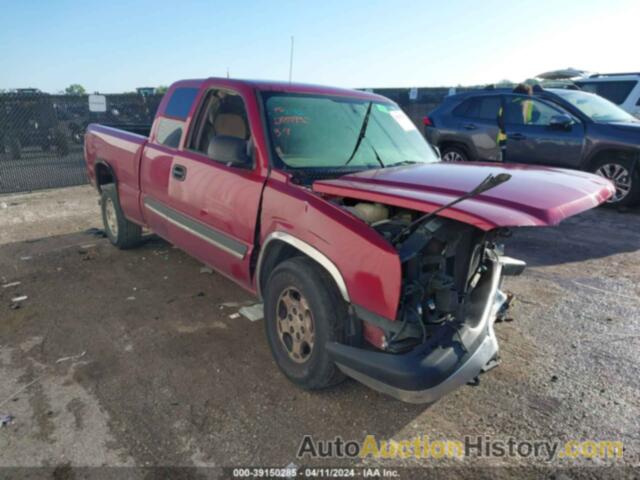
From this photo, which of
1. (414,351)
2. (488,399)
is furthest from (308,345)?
(488,399)

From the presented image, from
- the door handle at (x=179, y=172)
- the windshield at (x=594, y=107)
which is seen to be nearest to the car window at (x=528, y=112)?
the windshield at (x=594, y=107)

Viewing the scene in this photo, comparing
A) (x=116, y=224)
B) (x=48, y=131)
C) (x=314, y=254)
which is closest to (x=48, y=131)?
(x=48, y=131)

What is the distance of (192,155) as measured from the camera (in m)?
3.85

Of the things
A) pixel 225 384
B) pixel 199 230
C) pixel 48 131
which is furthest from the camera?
pixel 48 131

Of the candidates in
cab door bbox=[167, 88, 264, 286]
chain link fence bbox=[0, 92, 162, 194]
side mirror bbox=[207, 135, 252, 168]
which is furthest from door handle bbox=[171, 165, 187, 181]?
chain link fence bbox=[0, 92, 162, 194]

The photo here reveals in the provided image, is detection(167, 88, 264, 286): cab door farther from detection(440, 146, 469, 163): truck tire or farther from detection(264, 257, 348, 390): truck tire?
detection(440, 146, 469, 163): truck tire

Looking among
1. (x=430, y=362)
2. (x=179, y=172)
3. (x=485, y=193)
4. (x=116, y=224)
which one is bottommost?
(x=116, y=224)

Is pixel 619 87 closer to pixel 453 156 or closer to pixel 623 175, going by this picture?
pixel 623 175

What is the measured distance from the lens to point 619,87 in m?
11.1

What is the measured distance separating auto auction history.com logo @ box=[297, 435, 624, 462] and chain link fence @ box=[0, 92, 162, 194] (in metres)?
8.43

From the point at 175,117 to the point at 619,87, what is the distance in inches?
450

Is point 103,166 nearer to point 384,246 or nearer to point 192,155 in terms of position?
point 192,155

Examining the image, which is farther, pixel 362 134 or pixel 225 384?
pixel 362 134

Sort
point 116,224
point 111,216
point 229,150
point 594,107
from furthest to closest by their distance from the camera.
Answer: point 594,107 → point 111,216 → point 116,224 → point 229,150
